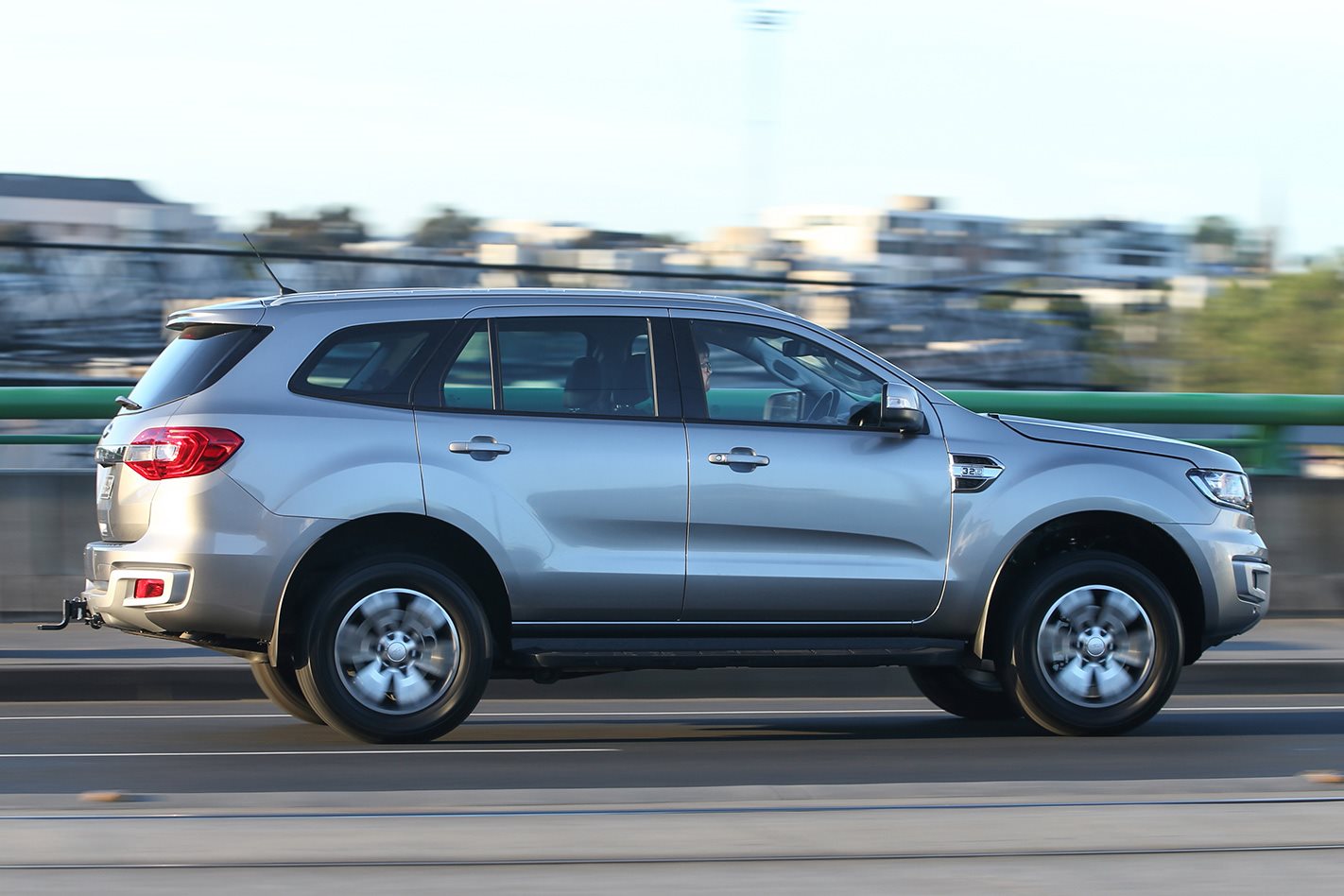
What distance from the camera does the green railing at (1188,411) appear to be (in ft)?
38.4

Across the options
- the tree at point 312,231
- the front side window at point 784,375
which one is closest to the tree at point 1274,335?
the tree at point 312,231

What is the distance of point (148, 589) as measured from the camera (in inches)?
282

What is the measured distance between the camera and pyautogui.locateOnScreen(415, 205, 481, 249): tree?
27.9 m

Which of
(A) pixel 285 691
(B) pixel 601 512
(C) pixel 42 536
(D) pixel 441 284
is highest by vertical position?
(D) pixel 441 284

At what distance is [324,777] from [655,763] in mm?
1292

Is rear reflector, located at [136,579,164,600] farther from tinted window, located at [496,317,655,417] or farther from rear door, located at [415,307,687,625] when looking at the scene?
tinted window, located at [496,317,655,417]

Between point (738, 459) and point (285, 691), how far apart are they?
2.25 meters

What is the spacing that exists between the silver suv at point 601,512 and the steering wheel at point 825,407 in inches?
0.7

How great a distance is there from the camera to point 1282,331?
1911 inches

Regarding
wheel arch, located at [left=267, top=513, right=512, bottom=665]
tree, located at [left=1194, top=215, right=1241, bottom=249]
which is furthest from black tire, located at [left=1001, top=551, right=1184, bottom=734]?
tree, located at [left=1194, top=215, right=1241, bottom=249]

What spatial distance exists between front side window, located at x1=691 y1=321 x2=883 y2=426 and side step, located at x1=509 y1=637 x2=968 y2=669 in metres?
0.92

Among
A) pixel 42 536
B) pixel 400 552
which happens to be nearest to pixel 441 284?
pixel 42 536

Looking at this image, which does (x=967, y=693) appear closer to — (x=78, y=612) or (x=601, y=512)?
(x=601, y=512)

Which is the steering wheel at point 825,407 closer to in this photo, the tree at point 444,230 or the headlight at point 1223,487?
the headlight at point 1223,487
